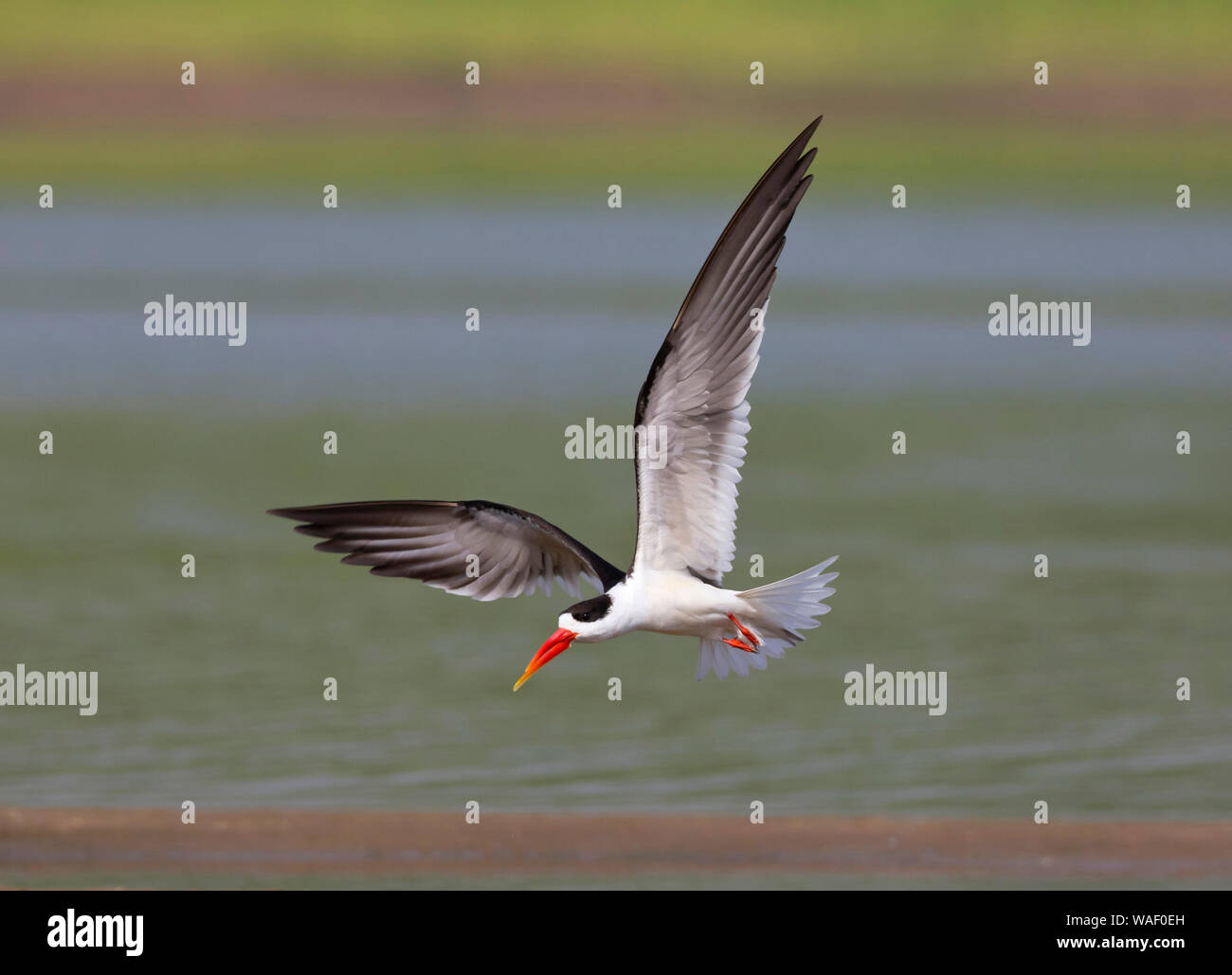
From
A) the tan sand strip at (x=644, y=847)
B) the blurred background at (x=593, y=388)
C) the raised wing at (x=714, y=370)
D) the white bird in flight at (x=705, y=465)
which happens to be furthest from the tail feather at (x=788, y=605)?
the blurred background at (x=593, y=388)

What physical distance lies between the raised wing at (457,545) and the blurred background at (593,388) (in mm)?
1279

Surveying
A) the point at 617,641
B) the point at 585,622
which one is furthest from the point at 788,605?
the point at 617,641

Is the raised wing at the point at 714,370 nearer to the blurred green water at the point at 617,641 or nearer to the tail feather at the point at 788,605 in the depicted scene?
the tail feather at the point at 788,605

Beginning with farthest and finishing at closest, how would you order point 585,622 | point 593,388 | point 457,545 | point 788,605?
1. point 593,388
2. point 457,545
3. point 788,605
4. point 585,622

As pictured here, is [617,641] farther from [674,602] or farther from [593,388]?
[593,388]

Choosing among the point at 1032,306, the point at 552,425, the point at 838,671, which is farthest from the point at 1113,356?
the point at 838,671

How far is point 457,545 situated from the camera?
7.38 m

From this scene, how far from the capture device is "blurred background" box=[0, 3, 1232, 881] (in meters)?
9.47

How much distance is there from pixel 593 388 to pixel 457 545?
11873 millimetres

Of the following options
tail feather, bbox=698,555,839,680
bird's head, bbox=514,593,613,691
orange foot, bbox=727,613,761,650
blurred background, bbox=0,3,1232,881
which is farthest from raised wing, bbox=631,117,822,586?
blurred background, bbox=0,3,1232,881

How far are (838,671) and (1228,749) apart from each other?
213cm

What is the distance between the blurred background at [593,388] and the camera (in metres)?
9.47

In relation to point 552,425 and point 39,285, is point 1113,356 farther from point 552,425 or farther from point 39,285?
point 39,285
